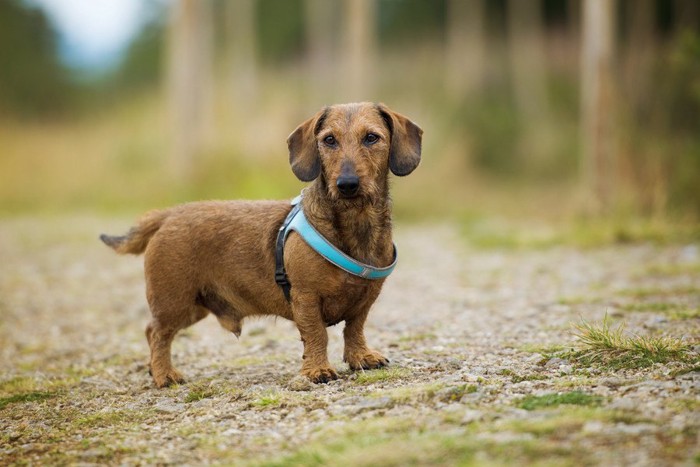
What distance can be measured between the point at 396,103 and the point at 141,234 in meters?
25.2

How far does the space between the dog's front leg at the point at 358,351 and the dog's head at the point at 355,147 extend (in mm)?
981

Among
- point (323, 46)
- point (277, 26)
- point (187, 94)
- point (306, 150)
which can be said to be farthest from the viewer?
point (277, 26)

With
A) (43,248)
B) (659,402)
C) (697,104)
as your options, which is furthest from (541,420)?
(43,248)

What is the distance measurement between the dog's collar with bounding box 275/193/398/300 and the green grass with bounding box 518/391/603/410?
1327 mm

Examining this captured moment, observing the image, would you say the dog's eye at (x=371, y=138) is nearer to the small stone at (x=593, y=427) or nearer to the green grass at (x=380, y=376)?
the green grass at (x=380, y=376)

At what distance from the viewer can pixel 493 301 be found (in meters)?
8.49

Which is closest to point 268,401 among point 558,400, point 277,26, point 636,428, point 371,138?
point 558,400

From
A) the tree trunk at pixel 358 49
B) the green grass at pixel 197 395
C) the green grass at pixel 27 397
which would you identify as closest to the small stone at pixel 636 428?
the green grass at pixel 197 395

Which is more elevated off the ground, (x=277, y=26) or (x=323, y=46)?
(x=277, y=26)

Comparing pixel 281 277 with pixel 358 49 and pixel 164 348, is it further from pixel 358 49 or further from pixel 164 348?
pixel 358 49

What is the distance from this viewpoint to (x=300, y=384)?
17.0 ft

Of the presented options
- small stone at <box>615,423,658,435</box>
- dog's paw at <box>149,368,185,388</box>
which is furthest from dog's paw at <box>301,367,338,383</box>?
small stone at <box>615,423,658,435</box>

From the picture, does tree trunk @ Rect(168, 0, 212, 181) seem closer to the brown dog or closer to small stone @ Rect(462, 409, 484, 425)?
the brown dog

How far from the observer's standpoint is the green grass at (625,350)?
5.07m
